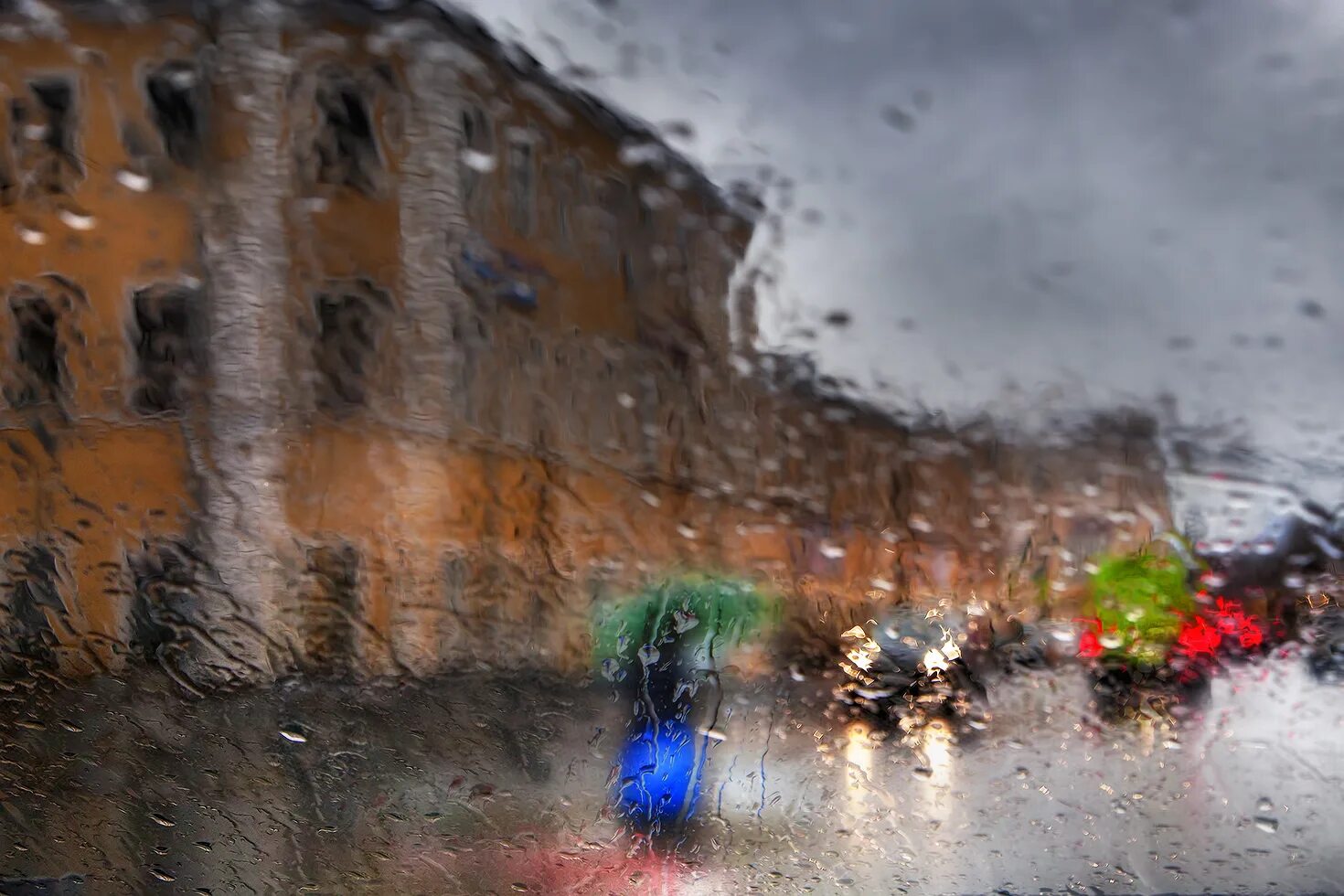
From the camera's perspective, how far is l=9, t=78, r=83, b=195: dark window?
2629 mm

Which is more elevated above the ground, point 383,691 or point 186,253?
point 186,253

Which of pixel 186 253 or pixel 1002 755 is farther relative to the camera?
pixel 1002 755

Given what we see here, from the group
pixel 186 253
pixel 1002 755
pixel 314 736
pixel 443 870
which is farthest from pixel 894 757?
pixel 186 253

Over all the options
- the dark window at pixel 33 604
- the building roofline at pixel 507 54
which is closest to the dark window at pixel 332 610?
the dark window at pixel 33 604

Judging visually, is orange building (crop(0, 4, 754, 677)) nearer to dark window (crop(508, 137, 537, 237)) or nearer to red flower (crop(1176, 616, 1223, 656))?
dark window (crop(508, 137, 537, 237))

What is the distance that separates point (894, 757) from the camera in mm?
2906

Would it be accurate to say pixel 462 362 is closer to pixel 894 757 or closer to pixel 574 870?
pixel 574 870

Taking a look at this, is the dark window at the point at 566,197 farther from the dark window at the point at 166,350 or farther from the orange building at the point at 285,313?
the dark window at the point at 166,350

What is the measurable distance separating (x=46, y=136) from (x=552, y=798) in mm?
1963

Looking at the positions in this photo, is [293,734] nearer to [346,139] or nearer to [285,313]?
[285,313]

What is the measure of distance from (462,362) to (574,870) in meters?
1.18

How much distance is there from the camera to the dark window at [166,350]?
274cm

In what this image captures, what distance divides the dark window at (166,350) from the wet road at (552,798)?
67cm

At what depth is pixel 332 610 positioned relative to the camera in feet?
9.25
